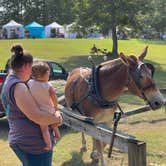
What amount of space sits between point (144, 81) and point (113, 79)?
2.56 ft

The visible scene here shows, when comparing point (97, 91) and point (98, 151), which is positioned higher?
point (97, 91)

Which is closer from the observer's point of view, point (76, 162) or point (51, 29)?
point (76, 162)

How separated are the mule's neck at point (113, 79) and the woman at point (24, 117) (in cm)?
265

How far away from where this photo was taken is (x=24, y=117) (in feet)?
13.7

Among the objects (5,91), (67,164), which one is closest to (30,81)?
(5,91)

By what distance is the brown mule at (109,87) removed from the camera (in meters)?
6.20

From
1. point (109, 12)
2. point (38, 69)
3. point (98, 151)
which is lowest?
point (98, 151)

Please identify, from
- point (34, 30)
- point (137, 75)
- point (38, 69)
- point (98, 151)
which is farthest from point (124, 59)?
point (34, 30)

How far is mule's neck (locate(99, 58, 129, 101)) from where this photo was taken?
675cm

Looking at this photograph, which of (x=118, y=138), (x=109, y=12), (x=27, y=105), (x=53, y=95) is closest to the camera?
(x=27, y=105)

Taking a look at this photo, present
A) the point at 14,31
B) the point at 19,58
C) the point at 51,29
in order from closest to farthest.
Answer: the point at 19,58 → the point at 14,31 → the point at 51,29

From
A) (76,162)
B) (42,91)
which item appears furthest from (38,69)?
(76,162)

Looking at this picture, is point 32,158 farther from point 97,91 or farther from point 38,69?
point 97,91

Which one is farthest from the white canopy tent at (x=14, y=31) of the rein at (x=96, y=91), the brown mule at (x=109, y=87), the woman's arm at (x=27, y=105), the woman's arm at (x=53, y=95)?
the woman's arm at (x=27, y=105)
